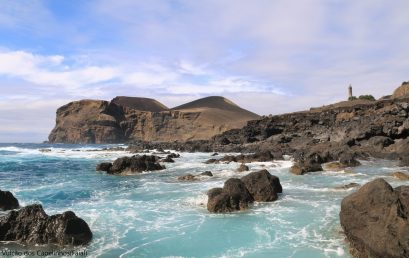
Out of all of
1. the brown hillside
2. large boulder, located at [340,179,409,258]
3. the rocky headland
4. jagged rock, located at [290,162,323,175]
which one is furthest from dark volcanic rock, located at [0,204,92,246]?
the brown hillside

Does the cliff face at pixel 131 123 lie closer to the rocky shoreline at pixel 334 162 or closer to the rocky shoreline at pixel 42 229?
the rocky shoreline at pixel 334 162

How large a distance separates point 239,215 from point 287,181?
773 centimetres

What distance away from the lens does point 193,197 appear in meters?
16.0

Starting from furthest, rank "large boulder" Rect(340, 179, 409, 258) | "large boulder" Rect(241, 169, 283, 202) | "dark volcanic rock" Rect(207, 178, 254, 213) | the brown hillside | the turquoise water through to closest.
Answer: the brown hillside < "large boulder" Rect(241, 169, 283, 202) < "dark volcanic rock" Rect(207, 178, 254, 213) < the turquoise water < "large boulder" Rect(340, 179, 409, 258)

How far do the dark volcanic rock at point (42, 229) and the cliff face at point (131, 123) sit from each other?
9196cm

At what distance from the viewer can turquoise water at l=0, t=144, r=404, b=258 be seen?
382 inches

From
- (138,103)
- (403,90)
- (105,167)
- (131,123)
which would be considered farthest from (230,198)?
(138,103)

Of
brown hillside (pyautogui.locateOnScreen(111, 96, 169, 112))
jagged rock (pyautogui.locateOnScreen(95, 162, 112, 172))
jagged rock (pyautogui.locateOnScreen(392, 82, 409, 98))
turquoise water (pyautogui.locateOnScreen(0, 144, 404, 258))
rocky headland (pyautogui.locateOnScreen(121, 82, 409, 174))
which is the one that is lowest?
turquoise water (pyautogui.locateOnScreen(0, 144, 404, 258))

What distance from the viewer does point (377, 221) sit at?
28.2 ft

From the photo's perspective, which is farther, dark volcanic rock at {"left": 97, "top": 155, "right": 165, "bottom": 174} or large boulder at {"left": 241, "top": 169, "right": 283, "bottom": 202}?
dark volcanic rock at {"left": 97, "top": 155, "right": 165, "bottom": 174}

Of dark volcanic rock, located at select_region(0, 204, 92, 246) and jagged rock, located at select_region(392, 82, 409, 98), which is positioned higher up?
jagged rock, located at select_region(392, 82, 409, 98)

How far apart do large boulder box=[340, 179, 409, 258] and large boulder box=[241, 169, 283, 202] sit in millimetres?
5291

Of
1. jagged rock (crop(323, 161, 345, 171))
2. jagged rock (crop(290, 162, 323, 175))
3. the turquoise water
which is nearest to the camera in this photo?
the turquoise water

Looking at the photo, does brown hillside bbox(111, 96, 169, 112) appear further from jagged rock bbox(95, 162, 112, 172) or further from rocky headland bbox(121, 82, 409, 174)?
jagged rock bbox(95, 162, 112, 172)
